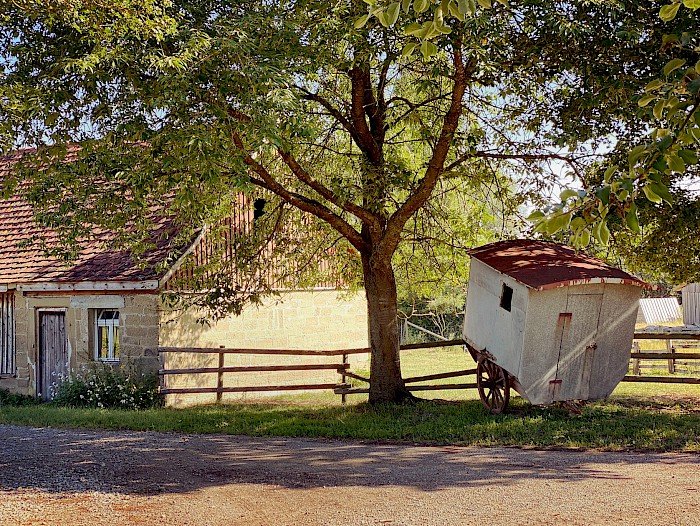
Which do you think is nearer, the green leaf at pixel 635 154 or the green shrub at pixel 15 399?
the green leaf at pixel 635 154

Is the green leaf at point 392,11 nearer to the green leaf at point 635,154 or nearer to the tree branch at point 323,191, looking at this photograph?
the green leaf at point 635,154

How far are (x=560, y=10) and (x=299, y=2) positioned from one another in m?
4.16

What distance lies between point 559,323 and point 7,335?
1428cm

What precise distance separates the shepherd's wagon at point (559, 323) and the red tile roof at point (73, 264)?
318 inches

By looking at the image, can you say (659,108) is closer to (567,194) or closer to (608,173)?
(608,173)

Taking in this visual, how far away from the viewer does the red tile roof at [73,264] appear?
18.3 meters

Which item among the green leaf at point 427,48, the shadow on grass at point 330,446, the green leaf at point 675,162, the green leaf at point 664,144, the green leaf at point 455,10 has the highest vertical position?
the green leaf at point 455,10

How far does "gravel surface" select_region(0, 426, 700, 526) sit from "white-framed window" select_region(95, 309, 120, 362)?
242 inches

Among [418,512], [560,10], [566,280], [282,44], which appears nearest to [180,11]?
[282,44]

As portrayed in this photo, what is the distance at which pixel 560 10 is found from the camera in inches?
467

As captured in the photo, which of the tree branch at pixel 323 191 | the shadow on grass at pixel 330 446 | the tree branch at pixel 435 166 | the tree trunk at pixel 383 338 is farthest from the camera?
the tree trunk at pixel 383 338

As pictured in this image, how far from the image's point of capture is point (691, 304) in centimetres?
3447

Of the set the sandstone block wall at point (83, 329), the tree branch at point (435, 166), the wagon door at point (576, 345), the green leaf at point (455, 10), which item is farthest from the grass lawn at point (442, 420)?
the green leaf at point (455, 10)

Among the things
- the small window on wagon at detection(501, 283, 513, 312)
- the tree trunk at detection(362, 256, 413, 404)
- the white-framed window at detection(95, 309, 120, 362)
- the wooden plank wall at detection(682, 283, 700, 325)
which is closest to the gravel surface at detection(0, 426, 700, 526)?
the small window on wagon at detection(501, 283, 513, 312)
